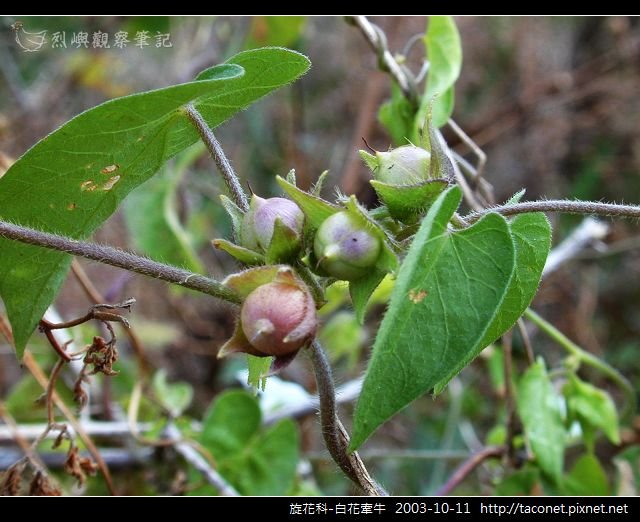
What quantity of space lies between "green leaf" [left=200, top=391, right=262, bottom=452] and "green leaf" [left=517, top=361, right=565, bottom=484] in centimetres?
48

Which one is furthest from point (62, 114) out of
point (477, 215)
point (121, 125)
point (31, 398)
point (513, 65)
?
point (477, 215)

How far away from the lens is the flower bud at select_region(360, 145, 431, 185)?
2.00ft

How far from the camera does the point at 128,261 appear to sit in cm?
59

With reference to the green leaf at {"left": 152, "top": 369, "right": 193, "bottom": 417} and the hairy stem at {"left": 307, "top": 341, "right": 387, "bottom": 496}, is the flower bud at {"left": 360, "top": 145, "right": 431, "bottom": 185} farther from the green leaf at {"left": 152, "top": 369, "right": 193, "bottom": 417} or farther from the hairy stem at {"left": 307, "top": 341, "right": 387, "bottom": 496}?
the green leaf at {"left": 152, "top": 369, "right": 193, "bottom": 417}

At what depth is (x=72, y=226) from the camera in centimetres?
73

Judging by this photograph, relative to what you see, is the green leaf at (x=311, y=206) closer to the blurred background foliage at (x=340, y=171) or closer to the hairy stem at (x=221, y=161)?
the hairy stem at (x=221, y=161)

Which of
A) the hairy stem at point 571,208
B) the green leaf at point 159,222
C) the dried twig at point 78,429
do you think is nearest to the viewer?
the hairy stem at point 571,208

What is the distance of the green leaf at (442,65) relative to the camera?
1.07 meters

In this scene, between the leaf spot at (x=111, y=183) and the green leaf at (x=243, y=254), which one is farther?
the leaf spot at (x=111, y=183)

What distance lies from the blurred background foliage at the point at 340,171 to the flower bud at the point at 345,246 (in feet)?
2.53

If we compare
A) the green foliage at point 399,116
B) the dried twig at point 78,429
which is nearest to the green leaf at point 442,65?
the green foliage at point 399,116

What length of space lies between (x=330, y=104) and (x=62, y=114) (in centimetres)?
102

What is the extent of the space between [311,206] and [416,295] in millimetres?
125
